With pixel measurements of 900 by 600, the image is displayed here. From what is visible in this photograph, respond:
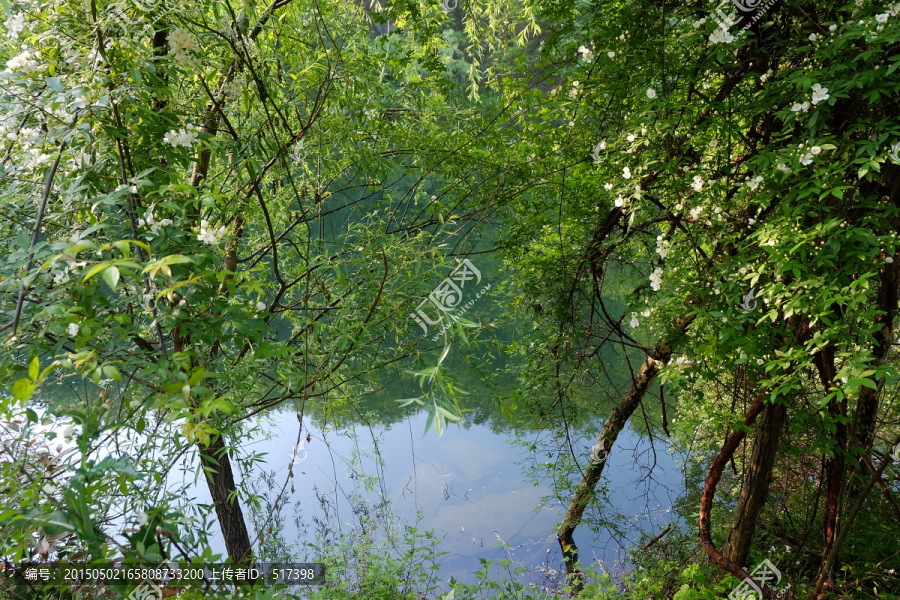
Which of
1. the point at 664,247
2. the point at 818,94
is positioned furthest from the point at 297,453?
the point at 818,94

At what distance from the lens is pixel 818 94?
58.6 inches

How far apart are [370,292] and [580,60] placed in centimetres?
150

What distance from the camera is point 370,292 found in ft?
6.12

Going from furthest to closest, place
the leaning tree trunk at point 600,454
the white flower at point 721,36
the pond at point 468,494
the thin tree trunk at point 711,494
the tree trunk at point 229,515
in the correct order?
the pond at point 468,494 < the leaning tree trunk at point 600,454 < the tree trunk at point 229,515 < the thin tree trunk at point 711,494 < the white flower at point 721,36

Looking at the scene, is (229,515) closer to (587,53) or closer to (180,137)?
(180,137)

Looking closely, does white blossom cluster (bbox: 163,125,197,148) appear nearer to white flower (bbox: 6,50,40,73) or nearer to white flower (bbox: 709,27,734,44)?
white flower (bbox: 6,50,40,73)

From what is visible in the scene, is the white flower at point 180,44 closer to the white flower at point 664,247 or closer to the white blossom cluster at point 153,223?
the white blossom cluster at point 153,223

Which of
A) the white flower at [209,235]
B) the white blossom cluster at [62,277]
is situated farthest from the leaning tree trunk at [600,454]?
the white blossom cluster at [62,277]

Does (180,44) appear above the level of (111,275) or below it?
above

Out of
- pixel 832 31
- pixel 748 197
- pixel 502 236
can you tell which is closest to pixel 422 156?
pixel 502 236

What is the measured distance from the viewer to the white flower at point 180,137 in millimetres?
1326

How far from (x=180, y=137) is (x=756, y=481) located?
7.19 feet

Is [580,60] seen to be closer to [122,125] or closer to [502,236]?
[502,236]

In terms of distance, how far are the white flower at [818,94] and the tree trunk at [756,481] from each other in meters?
1.07
